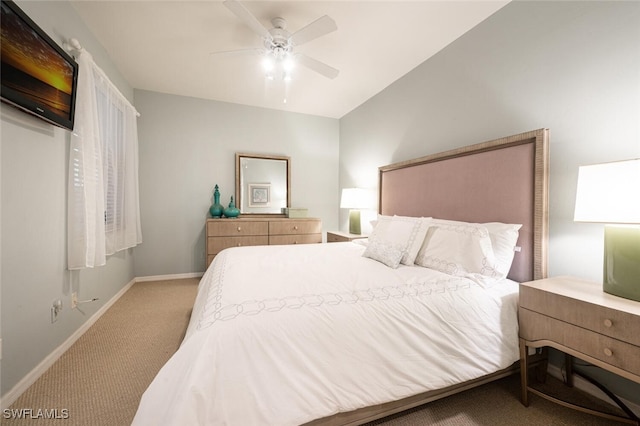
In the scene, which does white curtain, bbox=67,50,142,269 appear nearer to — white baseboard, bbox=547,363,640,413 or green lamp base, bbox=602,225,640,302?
green lamp base, bbox=602,225,640,302

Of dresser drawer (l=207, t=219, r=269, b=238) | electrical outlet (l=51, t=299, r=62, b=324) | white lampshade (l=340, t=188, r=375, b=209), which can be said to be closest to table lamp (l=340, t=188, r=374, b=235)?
white lampshade (l=340, t=188, r=375, b=209)

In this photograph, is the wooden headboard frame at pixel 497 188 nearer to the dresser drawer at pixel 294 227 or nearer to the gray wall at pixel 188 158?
the dresser drawer at pixel 294 227

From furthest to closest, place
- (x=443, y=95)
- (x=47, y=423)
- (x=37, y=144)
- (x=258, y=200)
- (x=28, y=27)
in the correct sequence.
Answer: (x=258, y=200)
(x=443, y=95)
(x=37, y=144)
(x=28, y=27)
(x=47, y=423)

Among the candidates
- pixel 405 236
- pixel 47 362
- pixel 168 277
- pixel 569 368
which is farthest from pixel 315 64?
pixel 168 277

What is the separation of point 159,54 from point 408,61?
2625mm

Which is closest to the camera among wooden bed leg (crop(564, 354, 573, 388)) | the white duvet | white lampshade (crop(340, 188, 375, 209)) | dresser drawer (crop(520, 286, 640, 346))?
the white duvet

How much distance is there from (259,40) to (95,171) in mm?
1851

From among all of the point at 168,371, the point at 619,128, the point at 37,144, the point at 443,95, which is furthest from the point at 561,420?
the point at 37,144

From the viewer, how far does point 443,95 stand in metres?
2.50

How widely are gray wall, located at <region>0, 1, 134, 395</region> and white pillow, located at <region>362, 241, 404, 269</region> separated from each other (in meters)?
2.22

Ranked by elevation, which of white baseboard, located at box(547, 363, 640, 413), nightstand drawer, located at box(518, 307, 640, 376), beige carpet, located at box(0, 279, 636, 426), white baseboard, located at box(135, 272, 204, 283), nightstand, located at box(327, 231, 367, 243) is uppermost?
nightstand, located at box(327, 231, 367, 243)

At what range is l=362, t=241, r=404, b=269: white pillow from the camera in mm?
1896

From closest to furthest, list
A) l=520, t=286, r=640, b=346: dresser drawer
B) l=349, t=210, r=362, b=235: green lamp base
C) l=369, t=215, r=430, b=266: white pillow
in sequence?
l=520, t=286, r=640, b=346: dresser drawer
l=369, t=215, r=430, b=266: white pillow
l=349, t=210, r=362, b=235: green lamp base

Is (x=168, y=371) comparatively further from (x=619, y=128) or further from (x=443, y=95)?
(x=443, y=95)
